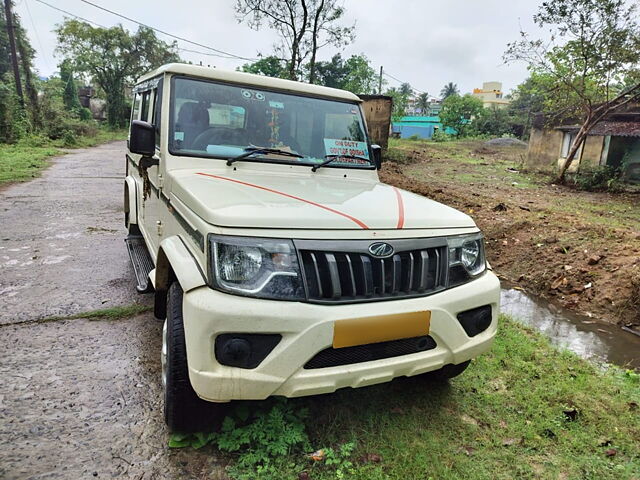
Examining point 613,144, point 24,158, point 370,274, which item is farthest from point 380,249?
point 24,158

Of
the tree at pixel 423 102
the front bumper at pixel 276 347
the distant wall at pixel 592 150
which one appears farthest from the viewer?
the tree at pixel 423 102

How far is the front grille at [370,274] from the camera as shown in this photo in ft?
6.24

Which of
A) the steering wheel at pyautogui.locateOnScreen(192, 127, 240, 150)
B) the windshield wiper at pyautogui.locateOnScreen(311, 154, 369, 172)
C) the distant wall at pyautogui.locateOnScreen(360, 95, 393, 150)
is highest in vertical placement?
the distant wall at pyautogui.locateOnScreen(360, 95, 393, 150)

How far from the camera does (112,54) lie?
36.0m

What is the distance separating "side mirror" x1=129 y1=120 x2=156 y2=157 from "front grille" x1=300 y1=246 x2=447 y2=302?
5.32 feet

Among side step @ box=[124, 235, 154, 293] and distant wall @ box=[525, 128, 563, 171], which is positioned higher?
distant wall @ box=[525, 128, 563, 171]

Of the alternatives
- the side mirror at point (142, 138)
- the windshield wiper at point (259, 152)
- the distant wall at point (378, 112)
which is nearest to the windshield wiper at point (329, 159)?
the windshield wiper at point (259, 152)

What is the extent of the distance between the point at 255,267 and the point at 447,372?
5.07 feet

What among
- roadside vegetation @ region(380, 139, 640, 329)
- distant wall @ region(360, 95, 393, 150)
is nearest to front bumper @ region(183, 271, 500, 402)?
roadside vegetation @ region(380, 139, 640, 329)

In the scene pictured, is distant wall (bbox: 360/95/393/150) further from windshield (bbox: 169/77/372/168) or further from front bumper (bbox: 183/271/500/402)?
front bumper (bbox: 183/271/500/402)

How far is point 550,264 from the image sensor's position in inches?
215

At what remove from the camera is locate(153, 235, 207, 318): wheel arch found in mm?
1917

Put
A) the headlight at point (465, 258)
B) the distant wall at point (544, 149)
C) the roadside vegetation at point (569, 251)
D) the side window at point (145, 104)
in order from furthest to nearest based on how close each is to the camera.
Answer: the distant wall at point (544, 149)
the roadside vegetation at point (569, 251)
the side window at point (145, 104)
the headlight at point (465, 258)

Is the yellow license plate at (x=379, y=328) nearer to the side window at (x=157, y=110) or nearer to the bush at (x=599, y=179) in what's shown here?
the side window at (x=157, y=110)
